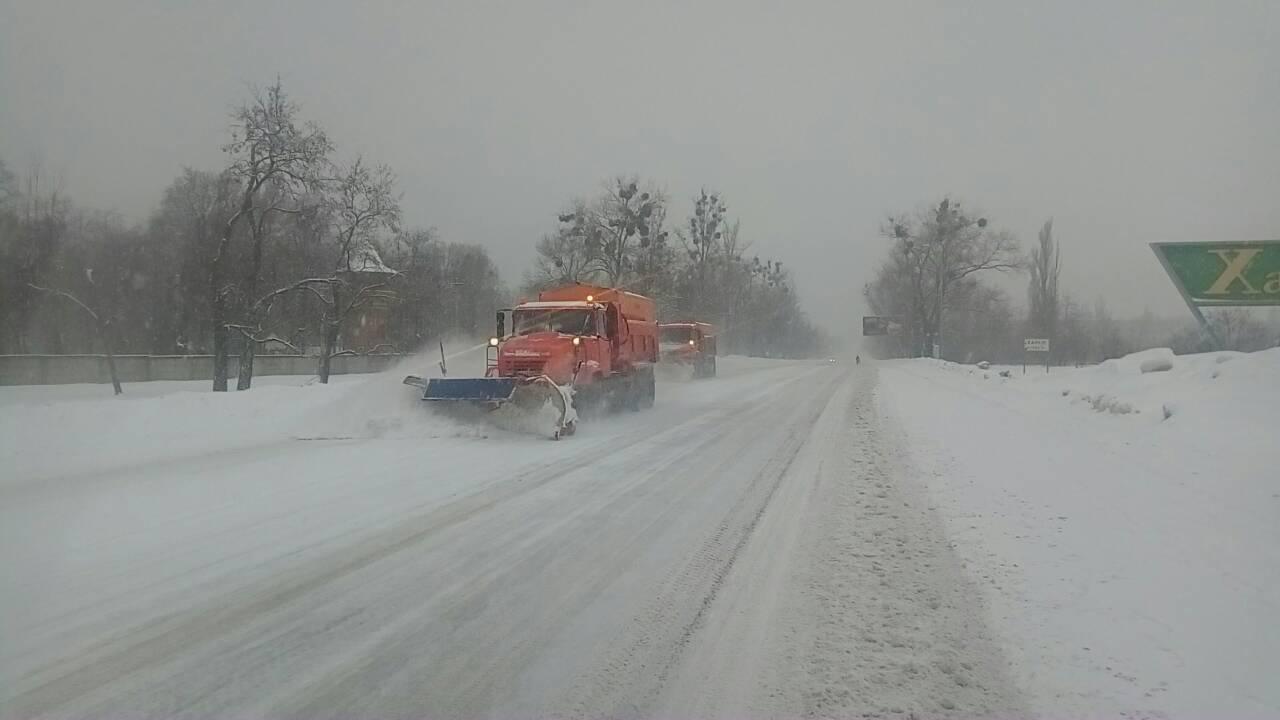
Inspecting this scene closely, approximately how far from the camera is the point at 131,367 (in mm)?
38688

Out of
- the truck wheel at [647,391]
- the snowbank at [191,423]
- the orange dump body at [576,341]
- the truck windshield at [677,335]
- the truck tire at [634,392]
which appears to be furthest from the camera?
the truck windshield at [677,335]

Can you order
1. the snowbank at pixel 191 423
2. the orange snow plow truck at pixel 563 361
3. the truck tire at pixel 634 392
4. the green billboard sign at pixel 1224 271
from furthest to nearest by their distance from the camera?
the truck tire at pixel 634 392 < the orange snow plow truck at pixel 563 361 < the snowbank at pixel 191 423 < the green billboard sign at pixel 1224 271

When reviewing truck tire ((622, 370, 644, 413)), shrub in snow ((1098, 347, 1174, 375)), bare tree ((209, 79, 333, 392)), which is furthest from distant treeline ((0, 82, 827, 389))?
shrub in snow ((1098, 347, 1174, 375))

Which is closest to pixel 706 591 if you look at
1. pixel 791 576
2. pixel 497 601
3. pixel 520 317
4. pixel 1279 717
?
pixel 791 576

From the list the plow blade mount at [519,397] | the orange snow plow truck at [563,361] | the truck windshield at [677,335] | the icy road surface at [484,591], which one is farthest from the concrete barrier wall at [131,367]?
the icy road surface at [484,591]

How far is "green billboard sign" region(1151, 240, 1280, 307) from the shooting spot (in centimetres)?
929

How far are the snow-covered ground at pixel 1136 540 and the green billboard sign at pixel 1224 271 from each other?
1812 millimetres

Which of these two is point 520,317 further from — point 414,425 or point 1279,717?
point 1279,717

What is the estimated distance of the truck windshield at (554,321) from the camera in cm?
1583

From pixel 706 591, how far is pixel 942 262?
213 feet

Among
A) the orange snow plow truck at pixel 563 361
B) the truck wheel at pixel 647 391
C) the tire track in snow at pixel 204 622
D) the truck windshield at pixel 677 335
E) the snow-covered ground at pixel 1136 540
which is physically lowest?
the tire track in snow at pixel 204 622

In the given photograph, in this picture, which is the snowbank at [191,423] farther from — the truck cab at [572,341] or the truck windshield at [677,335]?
the truck windshield at [677,335]

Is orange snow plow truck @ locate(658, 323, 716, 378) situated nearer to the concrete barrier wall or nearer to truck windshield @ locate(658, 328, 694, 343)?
truck windshield @ locate(658, 328, 694, 343)

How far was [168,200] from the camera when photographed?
41.1 m
